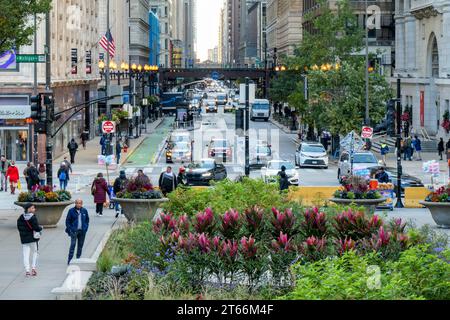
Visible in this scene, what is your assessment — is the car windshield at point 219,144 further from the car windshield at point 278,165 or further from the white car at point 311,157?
the car windshield at point 278,165

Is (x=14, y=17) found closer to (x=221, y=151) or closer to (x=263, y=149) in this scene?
(x=263, y=149)

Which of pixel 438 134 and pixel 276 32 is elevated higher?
pixel 276 32

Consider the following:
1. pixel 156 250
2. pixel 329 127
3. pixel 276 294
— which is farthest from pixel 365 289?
pixel 329 127

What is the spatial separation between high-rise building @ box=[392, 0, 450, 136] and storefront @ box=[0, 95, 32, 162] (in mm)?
25392

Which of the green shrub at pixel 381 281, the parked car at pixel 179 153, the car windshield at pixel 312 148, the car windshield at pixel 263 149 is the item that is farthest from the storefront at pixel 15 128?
the green shrub at pixel 381 281

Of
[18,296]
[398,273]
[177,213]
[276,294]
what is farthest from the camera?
[177,213]

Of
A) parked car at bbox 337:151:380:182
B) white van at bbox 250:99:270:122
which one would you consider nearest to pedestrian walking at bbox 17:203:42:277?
parked car at bbox 337:151:380:182

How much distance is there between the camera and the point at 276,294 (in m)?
18.8

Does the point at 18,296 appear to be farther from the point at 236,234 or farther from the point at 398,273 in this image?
the point at 398,273

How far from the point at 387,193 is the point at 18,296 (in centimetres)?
2067

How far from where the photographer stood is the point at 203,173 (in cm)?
4850

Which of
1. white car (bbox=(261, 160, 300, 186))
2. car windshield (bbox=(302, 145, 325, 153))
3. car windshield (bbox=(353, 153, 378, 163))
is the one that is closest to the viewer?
white car (bbox=(261, 160, 300, 186))

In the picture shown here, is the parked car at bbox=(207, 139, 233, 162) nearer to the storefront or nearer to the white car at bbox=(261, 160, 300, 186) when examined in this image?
the storefront

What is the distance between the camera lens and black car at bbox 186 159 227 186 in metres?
48.2
